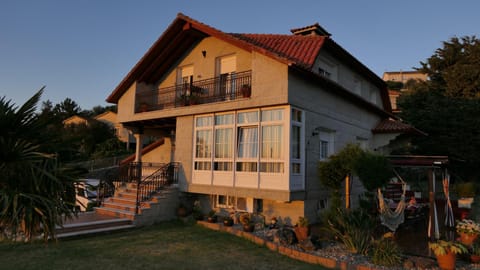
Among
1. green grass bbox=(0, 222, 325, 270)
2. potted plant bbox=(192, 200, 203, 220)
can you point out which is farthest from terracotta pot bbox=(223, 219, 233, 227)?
potted plant bbox=(192, 200, 203, 220)

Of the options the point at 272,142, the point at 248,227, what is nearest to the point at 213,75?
the point at 272,142

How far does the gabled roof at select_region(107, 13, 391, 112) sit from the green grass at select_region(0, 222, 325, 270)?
5.58m

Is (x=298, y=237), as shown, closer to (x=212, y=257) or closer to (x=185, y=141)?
(x=212, y=257)

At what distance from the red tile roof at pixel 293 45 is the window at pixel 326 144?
2.97m

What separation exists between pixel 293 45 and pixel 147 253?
8.76m

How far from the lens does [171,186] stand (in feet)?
40.6

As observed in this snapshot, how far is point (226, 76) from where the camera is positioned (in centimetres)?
1234

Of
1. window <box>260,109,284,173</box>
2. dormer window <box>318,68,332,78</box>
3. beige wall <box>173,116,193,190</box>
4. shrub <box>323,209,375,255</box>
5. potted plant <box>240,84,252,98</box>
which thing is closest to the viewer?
shrub <box>323,209,375,255</box>

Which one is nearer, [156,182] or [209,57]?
[156,182]

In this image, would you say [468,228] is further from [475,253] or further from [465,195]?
[465,195]

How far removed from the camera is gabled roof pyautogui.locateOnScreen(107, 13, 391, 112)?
35.1 ft

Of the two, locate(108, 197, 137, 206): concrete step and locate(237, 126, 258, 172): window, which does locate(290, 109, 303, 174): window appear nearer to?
locate(237, 126, 258, 172): window

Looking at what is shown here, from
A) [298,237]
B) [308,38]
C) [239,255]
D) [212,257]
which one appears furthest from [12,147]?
Result: [308,38]

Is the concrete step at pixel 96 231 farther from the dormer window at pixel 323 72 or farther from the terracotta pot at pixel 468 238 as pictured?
the terracotta pot at pixel 468 238
